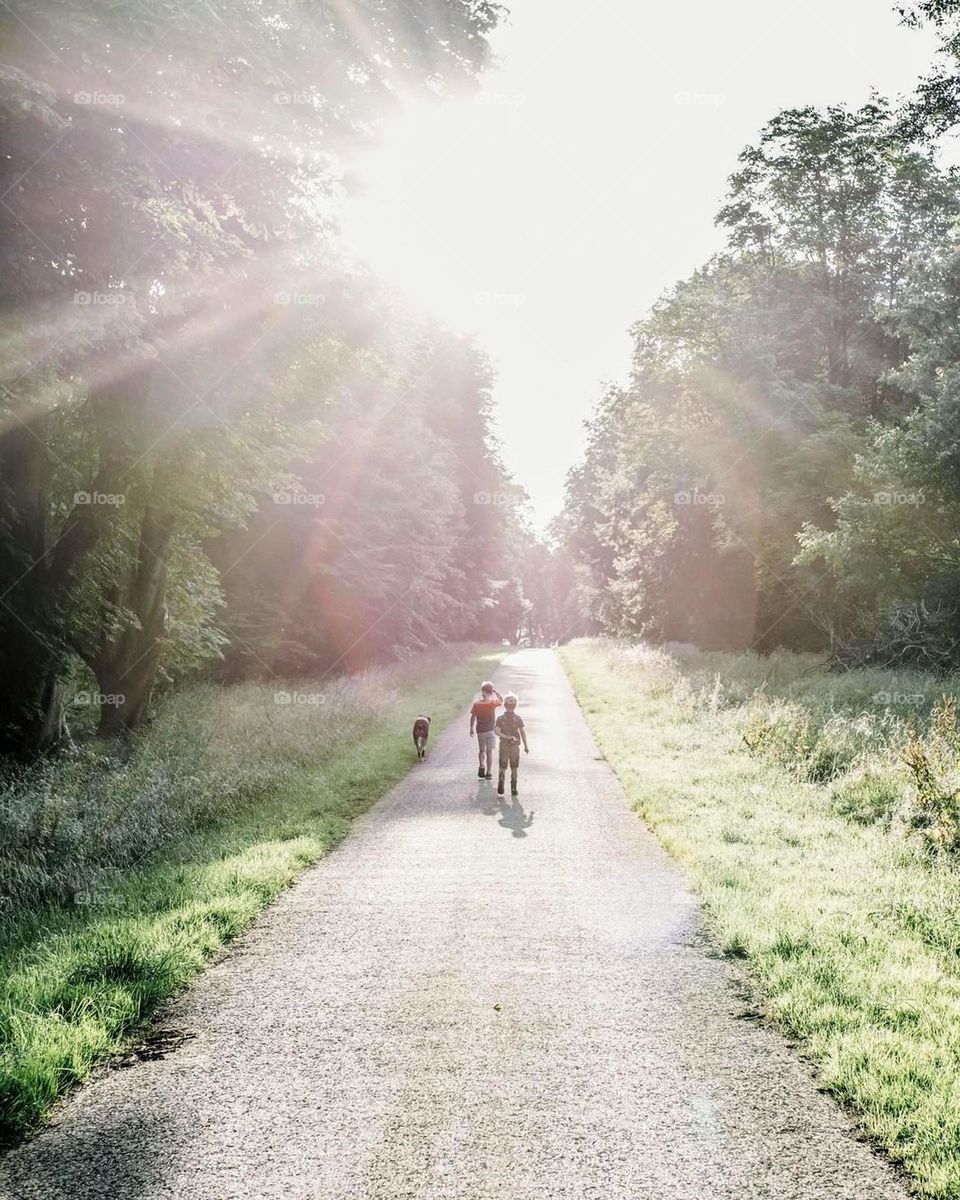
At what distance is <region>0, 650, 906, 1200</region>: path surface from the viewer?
132 inches

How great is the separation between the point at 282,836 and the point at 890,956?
246 inches

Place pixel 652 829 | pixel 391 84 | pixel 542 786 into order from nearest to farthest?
pixel 652 829 < pixel 391 84 < pixel 542 786

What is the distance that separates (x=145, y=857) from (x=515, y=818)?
178 inches

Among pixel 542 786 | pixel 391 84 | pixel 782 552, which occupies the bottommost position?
pixel 542 786

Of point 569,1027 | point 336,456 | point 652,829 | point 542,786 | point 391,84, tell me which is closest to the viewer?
point 569,1027

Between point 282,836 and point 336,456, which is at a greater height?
point 336,456

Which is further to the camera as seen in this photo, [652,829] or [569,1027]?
[652,829]

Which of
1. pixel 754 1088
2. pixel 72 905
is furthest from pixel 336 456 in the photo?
pixel 754 1088

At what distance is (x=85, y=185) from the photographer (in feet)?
26.8

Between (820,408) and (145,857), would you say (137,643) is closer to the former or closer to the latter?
(145,857)

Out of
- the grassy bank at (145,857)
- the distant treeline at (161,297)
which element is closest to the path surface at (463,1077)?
the grassy bank at (145,857)

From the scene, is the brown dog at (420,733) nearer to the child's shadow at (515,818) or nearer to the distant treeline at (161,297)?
the child's shadow at (515,818)

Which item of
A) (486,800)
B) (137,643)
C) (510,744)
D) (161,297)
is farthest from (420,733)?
(161,297)

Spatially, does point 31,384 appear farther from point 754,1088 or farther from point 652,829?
point 754,1088
